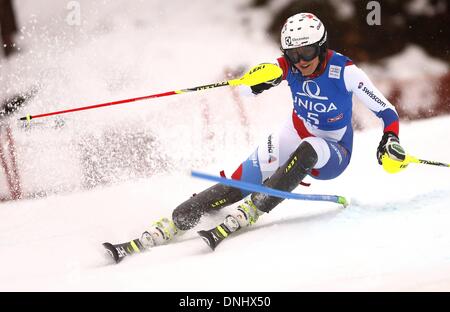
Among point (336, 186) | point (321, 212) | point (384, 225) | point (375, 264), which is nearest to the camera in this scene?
point (375, 264)

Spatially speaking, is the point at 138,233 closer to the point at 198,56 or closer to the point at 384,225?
the point at 384,225

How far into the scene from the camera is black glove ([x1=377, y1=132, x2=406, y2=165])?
2910 millimetres

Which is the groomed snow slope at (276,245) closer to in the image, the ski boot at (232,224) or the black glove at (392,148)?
the ski boot at (232,224)

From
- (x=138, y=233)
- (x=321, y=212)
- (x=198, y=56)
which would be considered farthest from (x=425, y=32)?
(x=138, y=233)

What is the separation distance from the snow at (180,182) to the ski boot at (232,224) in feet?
0.16

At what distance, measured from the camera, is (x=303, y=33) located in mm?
2941

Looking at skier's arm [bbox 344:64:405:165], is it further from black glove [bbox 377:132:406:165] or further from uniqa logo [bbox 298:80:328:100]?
uniqa logo [bbox 298:80:328:100]

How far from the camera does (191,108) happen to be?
527cm

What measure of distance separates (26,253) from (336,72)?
176 cm

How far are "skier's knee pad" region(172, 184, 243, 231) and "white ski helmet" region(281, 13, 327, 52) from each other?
0.72 m

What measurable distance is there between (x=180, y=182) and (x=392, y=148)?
1.95 metres

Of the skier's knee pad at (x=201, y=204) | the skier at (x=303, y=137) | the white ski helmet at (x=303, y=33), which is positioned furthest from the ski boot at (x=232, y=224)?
the white ski helmet at (x=303, y=33)

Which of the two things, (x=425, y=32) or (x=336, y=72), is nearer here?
(x=336, y=72)

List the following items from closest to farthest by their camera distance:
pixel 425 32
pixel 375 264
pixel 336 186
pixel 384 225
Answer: pixel 375 264, pixel 384 225, pixel 336 186, pixel 425 32
